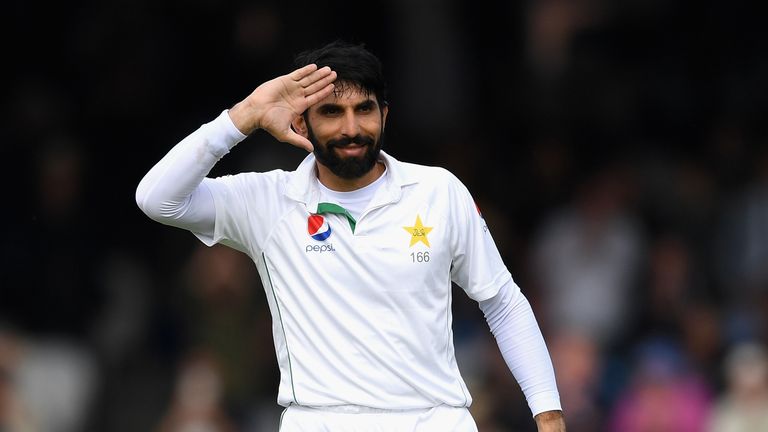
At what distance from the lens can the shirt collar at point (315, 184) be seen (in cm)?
551

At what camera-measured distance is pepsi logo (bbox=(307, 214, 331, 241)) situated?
546cm

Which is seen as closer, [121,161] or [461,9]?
[121,161]

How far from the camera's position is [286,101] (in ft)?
17.7

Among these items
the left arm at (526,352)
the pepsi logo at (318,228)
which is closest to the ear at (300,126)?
the pepsi logo at (318,228)

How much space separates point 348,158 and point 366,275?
43 centimetres

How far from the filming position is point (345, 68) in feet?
17.8

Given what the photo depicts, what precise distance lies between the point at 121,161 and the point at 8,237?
48.1 inches

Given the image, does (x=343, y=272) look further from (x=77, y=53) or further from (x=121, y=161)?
(x=77, y=53)

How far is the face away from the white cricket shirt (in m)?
0.15

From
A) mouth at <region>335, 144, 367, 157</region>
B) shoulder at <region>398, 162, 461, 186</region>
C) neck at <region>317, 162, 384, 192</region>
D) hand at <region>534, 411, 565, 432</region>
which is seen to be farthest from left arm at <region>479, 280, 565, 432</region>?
mouth at <region>335, 144, 367, 157</region>

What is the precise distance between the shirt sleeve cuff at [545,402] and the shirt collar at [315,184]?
2.93 feet

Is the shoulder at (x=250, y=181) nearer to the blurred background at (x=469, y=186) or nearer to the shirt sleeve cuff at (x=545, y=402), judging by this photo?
the shirt sleeve cuff at (x=545, y=402)

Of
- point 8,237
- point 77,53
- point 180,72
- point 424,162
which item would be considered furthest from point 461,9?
point 8,237

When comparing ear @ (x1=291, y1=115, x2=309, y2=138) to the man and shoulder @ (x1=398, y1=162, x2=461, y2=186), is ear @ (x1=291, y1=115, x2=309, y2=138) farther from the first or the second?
shoulder @ (x1=398, y1=162, x2=461, y2=186)
